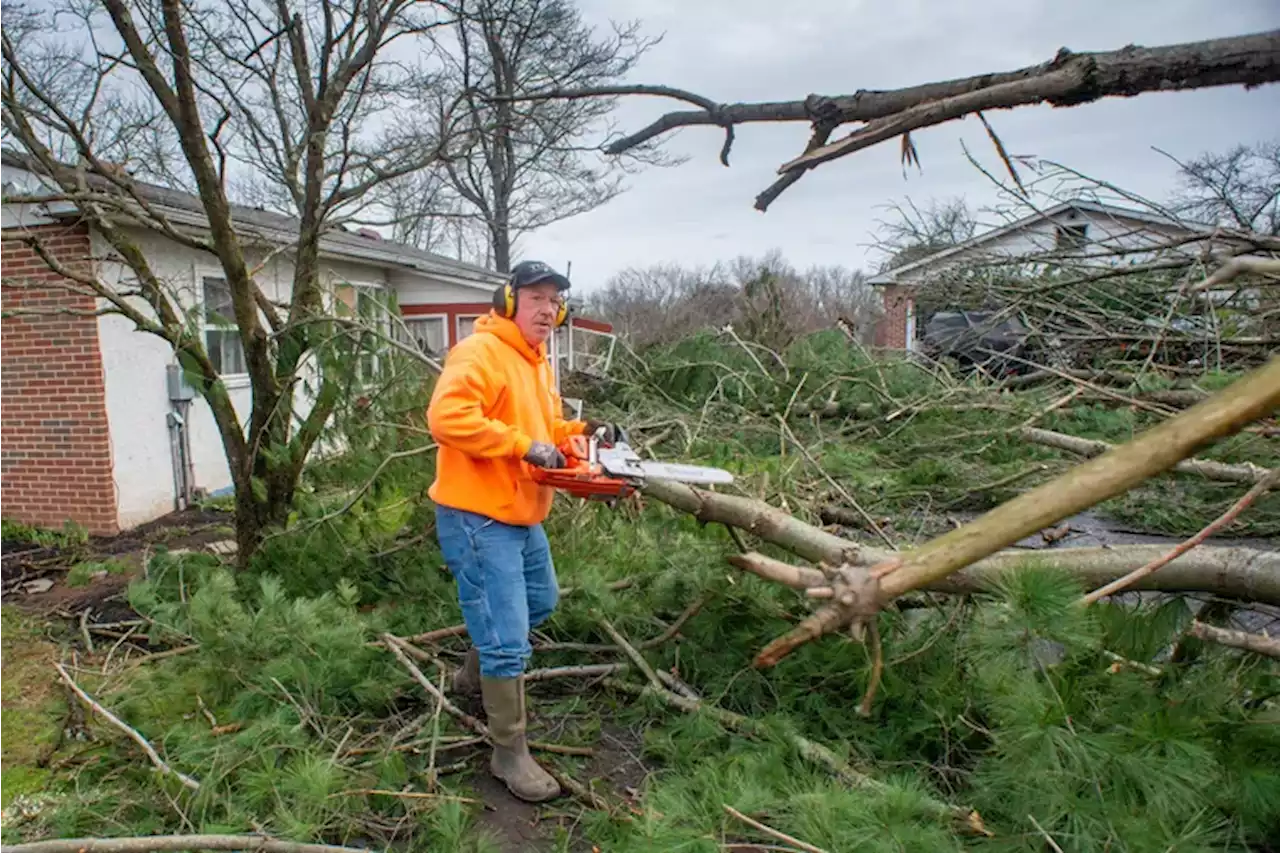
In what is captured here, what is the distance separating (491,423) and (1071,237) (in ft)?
9.70

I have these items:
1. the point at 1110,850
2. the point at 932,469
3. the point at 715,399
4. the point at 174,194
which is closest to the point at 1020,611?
the point at 1110,850

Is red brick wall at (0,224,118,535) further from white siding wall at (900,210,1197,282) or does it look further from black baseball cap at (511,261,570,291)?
white siding wall at (900,210,1197,282)

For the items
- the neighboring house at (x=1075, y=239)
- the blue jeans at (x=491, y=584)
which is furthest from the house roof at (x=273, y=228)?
the neighboring house at (x=1075, y=239)

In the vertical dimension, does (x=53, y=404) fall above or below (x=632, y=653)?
above

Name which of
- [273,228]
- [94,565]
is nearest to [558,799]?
[94,565]

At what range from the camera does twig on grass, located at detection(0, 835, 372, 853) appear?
7.77 feet

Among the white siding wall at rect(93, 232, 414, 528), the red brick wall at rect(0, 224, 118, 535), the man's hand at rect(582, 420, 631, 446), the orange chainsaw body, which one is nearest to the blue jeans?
the orange chainsaw body

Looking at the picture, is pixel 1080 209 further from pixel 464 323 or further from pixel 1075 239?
pixel 464 323

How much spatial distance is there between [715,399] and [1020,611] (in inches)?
253

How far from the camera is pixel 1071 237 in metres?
4.10

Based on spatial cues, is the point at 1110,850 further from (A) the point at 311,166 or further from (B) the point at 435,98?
(B) the point at 435,98

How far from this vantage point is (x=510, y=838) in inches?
106

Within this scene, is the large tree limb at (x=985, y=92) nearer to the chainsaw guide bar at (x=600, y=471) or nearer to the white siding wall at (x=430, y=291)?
the chainsaw guide bar at (x=600, y=471)

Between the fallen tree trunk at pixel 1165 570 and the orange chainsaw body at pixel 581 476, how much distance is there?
79cm
